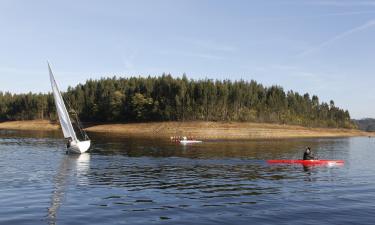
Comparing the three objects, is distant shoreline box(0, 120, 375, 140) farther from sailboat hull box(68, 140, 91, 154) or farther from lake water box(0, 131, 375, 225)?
lake water box(0, 131, 375, 225)

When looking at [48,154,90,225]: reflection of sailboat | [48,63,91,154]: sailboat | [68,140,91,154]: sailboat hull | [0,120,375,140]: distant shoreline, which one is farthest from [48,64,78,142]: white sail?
[0,120,375,140]: distant shoreline

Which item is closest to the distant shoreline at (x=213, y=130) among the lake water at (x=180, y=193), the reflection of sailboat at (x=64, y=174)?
the reflection of sailboat at (x=64, y=174)

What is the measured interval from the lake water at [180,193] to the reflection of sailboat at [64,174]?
0.08 m

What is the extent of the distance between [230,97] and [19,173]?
144 meters

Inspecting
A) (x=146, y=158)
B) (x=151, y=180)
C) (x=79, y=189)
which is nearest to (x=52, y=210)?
(x=79, y=189)

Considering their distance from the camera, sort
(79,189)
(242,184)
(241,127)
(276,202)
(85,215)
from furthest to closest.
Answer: (241,127), (242,184), (79,189), (276,202), (85,215)

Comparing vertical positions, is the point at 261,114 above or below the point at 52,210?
above

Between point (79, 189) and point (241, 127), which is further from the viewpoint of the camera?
point (241, 127)

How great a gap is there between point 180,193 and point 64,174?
1695cm

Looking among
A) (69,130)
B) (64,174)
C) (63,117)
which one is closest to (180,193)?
(64,174)

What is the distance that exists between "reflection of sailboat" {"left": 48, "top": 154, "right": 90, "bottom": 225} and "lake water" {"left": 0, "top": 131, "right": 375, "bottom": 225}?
8 centimetres

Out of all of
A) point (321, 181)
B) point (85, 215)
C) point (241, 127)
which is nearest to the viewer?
point (85, 215)

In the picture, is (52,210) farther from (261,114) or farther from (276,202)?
(261,114)

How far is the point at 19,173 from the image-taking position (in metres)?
48.8
